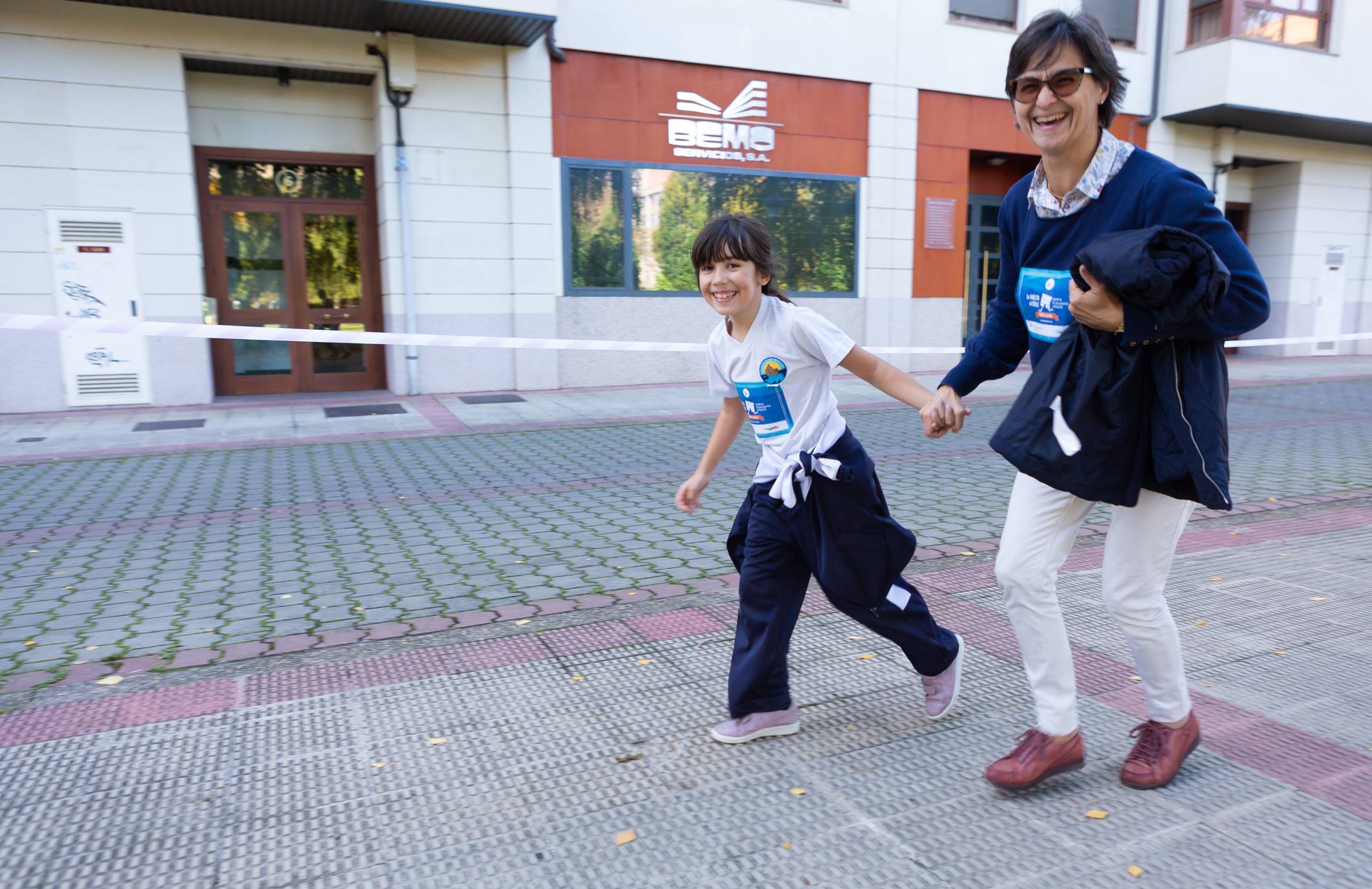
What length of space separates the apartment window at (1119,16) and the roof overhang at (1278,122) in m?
1.62

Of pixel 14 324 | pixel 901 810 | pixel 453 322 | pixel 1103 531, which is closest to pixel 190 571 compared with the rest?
pixel 14 324

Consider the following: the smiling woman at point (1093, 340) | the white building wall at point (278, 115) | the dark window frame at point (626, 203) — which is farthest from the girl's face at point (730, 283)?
the white building wall at point (278, 115)

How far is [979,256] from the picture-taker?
1669cm

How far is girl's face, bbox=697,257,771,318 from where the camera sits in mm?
2836

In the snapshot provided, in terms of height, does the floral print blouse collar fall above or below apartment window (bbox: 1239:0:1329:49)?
below

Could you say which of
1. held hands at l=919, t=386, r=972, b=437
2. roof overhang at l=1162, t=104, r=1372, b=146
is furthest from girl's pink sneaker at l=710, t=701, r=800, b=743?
roof overhang at l=1162, t=104, r=1372, b=146

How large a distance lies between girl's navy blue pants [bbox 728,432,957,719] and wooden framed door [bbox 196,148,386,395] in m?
11.1

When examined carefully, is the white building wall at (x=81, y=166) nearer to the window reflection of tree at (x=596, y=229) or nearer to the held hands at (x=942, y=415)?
the window reflection of tree at (x=596, y=229)

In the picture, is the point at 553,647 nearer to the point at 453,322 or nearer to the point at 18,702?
the point at 18,702

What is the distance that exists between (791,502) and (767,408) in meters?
0.34

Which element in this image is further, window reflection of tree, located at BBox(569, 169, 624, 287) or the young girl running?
window reflection of tree, located at BBox(569, 169, 624, 287)

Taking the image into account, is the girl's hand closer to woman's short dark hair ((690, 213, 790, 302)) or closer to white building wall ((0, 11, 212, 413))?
woman's short dark hair ((690, 213, 790, 302))

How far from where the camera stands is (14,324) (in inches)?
235

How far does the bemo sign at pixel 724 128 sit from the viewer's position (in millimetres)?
13539
